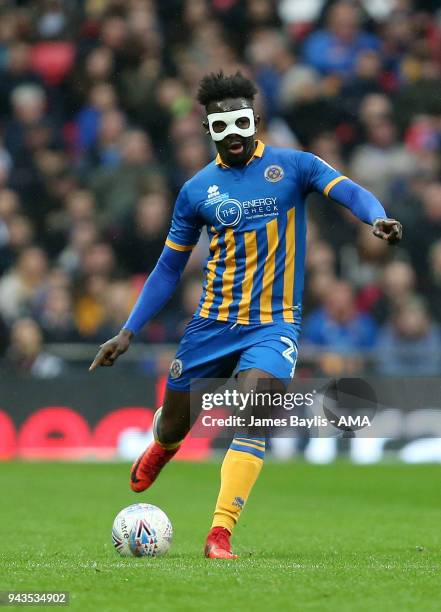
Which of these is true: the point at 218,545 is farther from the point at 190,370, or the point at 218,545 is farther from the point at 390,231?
the point at 390,231

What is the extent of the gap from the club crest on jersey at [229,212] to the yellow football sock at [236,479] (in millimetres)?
1091

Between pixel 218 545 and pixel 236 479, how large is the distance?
331mm

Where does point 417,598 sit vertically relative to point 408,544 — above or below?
below

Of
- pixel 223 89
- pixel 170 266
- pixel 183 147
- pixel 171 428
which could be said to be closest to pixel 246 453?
pixel 171 428

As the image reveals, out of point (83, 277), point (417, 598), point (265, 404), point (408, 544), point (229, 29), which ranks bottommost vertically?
point (417, 598)

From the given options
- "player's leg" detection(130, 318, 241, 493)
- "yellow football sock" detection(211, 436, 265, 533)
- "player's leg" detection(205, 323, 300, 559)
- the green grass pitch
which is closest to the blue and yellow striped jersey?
"player's leg" detection(130, 318, 241, 493)

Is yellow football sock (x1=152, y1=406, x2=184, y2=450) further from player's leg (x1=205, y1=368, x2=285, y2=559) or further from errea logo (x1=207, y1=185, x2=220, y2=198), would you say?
errea logo (x1=207, y1=185, x2=220, y2=198)

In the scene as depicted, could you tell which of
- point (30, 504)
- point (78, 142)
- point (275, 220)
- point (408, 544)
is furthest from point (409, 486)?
point (78, 142)

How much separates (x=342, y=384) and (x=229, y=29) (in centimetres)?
518

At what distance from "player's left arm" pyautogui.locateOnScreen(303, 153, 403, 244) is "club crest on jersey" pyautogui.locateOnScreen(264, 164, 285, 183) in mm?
133

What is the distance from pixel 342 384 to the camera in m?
14.0

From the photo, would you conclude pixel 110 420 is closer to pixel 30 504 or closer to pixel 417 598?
pixel 30 504

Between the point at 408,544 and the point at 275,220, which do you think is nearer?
the point at 275,220

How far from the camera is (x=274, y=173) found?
693cm
